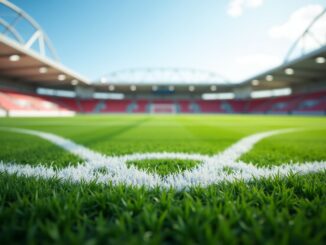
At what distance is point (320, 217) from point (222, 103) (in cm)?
4424

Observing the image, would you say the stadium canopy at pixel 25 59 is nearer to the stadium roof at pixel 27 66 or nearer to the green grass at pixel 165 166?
the stadium roof at pixel 27 66

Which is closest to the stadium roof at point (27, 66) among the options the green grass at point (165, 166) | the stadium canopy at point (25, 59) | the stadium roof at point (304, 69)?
the stadium canopy at point (25, 59)

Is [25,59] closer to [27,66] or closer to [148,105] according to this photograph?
[27,66]

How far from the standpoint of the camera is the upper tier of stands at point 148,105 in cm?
2544

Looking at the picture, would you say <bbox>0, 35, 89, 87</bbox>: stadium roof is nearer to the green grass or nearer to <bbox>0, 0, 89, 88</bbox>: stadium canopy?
<bbox>0, 0, 89, 88</bbox>: stadium canopy

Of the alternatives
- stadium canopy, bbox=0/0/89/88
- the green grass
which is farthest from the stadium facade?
the green grass

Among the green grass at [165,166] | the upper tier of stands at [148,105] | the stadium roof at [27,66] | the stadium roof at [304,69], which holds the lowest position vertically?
the green grass at [165,166]

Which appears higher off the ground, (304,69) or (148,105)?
(304,69)

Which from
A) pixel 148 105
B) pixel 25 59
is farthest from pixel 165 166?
pixel 148 105

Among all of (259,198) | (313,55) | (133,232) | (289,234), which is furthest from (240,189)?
(313,55)

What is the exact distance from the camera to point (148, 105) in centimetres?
4356

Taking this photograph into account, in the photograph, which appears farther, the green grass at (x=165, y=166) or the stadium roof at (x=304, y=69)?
the stadium roof at (x=304, y=69)

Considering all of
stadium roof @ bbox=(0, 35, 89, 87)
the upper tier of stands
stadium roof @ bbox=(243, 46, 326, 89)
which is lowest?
the upper tier of stands

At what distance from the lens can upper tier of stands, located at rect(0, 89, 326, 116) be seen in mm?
25438
